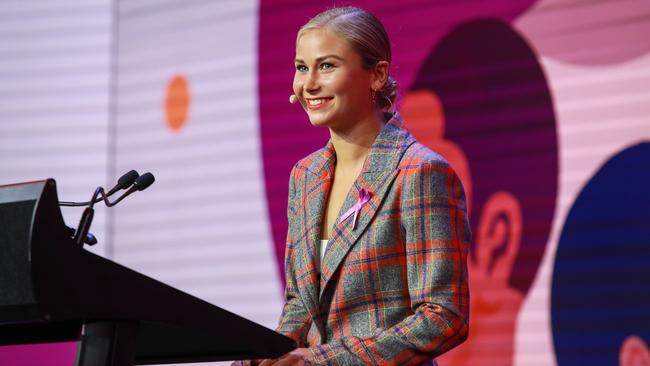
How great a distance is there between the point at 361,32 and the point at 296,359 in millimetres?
731

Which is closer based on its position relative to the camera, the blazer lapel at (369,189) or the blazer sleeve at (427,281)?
the blazer sleeve at (427,281)

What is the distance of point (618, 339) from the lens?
11.2 ft

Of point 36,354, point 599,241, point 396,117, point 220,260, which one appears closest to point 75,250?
point 396,117

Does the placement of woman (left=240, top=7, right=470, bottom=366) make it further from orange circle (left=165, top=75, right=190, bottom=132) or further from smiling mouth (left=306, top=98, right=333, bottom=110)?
orange circle (left=165, top=75, right=190, bottom=132)

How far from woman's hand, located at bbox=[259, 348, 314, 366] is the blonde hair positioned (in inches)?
25.0

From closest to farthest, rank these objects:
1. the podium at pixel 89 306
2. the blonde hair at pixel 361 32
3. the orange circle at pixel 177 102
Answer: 1. the podium at pixel 89 306
2. the blonde hair at pixel 361 32
3. the orange circle at pixel 177 102

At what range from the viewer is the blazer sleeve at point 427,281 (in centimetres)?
176

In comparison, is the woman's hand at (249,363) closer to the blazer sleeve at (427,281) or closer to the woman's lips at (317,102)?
the blazer sleeve at (427,281)

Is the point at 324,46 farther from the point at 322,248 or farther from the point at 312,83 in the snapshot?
the point at 322,248

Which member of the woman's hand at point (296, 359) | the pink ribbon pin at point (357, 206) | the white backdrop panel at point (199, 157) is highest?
the white backdrop panel at point (199, 157)

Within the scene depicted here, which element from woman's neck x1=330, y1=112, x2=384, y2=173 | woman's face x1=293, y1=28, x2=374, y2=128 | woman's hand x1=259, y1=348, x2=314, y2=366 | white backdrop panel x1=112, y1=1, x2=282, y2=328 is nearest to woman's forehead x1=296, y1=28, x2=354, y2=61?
woman's face x1=293, y1=28, x2=374, y2=128

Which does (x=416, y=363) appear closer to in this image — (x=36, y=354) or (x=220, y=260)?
(x=220, y=260)

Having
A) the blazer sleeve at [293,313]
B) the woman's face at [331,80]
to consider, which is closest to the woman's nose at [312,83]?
the woman's face at [331,80]

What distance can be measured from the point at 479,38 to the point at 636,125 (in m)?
0.74
